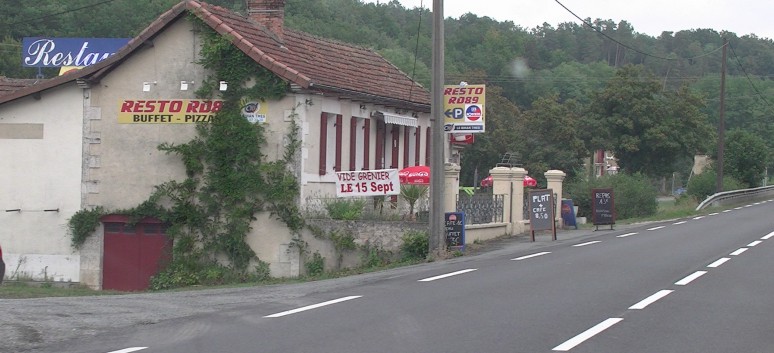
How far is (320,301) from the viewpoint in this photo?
14.1m

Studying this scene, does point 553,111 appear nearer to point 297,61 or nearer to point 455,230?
→ point 297,61

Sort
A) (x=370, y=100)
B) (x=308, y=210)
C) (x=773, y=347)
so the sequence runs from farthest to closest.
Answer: (x=370, y=100) → (x=308, y=210) → (x=773, y=347)

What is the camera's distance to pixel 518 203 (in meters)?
29.9

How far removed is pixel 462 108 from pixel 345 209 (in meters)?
3.74

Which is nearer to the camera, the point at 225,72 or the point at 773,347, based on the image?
the point at 773,347

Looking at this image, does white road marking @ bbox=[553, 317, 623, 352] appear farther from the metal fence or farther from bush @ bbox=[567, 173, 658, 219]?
bush @ bbox=[567, 173, 658, 219]

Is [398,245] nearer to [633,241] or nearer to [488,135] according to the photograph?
[633,241]

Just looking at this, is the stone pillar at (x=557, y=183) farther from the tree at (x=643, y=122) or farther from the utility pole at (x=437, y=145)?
the tree at (x=643, y=122)

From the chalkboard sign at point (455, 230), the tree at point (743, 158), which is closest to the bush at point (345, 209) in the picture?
the chalkboard sign at point (455, 230)

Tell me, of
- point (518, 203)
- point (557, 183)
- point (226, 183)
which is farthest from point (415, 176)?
point (557, 183)

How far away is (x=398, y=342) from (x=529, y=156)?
6021 cm

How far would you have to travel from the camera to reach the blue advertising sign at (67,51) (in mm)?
40875

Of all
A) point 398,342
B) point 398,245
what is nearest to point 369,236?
point 398,245

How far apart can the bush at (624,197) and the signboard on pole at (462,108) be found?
22387 mm
